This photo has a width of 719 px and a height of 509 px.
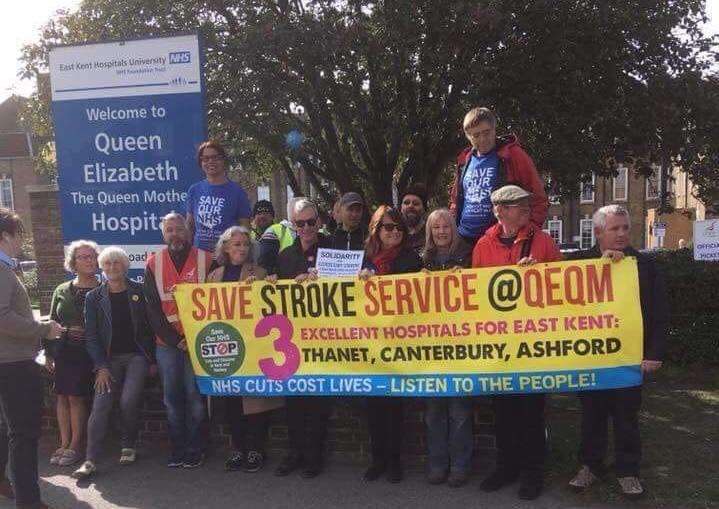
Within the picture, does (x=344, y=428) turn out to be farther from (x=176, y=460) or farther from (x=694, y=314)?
(x=694, y=314)

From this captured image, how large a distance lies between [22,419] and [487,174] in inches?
138

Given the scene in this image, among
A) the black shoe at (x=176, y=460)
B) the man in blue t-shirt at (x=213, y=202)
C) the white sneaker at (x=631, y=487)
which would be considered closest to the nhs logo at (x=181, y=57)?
the man in blue t-shirt at (x=213, y=202)

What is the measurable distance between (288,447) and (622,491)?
240 centimetres

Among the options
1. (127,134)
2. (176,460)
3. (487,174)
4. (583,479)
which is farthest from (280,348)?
(127,134)

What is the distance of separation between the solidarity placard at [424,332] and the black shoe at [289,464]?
508 millimetres

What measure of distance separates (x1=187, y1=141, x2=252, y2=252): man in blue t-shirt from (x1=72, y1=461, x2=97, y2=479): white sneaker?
1.93 meters

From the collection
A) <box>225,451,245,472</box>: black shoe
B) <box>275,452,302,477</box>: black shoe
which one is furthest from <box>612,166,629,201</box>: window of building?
<box>225,451,245,472</box>: black shoe

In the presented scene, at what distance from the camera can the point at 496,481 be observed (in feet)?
13.3

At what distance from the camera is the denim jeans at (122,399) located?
183 inches

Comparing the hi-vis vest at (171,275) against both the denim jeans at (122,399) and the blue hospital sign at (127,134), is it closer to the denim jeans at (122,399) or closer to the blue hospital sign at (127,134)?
the denim jeans at (122,399)

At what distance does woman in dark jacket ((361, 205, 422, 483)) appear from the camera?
422 centimetres

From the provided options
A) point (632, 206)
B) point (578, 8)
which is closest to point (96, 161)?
point (578, 8)

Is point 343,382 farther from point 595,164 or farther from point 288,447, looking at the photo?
point 595,164

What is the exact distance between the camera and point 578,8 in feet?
31.0
